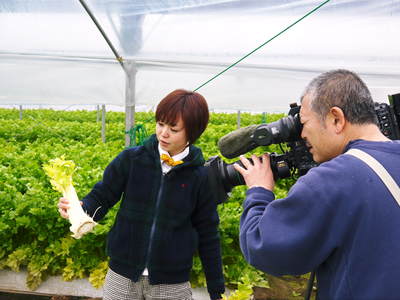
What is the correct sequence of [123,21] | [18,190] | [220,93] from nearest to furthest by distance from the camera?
1. [18,190]
2. [123,21]
3. [220,93]

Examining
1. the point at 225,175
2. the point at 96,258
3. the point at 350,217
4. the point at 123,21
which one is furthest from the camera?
the point at 123,21

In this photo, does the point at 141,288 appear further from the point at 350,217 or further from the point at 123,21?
the point at 123,21

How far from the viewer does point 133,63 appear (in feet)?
14.3

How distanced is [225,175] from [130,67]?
10.4 feet

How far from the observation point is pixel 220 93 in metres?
6.37

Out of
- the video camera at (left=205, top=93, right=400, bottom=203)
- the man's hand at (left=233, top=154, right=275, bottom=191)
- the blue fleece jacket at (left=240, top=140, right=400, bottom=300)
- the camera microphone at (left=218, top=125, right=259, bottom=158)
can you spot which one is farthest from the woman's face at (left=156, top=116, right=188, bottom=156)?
the blue fleece jacket at (left=240, top=140, right=400, bottom=300)

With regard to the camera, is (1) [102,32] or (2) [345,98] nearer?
(2) [345,98]

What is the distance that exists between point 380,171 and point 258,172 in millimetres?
444

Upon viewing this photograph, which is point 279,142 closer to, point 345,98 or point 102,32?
point 345,98

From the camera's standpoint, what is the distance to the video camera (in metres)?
1.27

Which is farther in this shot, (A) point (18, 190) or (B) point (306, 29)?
(B) point (306, 29)

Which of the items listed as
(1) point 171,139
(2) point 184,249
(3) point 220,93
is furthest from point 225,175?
(3) point 220,93

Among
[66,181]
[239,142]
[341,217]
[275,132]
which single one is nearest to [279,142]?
[275,132]

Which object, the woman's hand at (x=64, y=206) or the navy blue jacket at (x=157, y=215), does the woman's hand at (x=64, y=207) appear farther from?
the navy blue jacket at (x=157, y=215)
